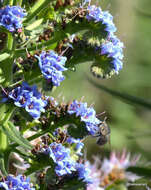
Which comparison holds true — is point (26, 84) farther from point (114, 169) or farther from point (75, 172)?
point (114, 169)

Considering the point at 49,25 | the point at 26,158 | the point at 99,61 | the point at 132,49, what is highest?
the point at 132,49

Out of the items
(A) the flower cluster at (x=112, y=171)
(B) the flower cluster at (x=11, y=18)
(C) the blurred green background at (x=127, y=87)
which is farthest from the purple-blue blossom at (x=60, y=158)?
(C) the blurred green background at (x=127, y=87)

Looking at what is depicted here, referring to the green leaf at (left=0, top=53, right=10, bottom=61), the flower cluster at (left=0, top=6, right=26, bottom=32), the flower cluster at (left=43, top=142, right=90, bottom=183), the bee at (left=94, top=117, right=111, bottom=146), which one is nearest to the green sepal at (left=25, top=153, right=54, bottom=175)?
the flower cluster at (left=43, top=142, right=90, bottom=183)

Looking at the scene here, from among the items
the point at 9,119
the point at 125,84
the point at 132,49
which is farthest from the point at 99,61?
the point at 132,49

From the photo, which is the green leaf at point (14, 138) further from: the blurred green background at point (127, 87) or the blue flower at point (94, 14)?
the blurred green background at point (127, 87)

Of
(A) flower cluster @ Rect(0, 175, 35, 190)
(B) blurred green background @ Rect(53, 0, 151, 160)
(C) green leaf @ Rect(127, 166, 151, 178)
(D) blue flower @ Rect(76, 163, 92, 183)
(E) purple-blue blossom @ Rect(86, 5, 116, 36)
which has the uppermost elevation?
(B) blurred green background @ Rect(53, 0, 151, 160)

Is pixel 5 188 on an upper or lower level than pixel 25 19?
lower

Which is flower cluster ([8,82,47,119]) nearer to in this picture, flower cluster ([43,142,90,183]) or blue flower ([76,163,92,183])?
flower cluster ([43,142,90,183])
